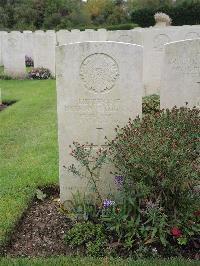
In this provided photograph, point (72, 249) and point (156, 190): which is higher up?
point (156, 190)

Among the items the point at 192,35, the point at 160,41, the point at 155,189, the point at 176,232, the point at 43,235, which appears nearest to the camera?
the point at 176,232

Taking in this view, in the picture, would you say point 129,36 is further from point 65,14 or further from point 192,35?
point 65,14

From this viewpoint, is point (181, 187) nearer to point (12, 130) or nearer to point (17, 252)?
point (17, 252)

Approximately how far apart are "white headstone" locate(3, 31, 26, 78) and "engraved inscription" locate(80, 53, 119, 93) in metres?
12.1

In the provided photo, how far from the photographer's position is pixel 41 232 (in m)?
4.66

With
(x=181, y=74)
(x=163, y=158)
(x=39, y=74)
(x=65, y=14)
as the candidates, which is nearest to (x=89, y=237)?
(x=163, y=158)

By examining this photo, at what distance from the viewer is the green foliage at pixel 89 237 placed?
426 cm

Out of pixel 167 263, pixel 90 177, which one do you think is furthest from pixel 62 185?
pixel 167 263

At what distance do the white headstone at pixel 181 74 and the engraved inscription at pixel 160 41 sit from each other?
6093 millimetres

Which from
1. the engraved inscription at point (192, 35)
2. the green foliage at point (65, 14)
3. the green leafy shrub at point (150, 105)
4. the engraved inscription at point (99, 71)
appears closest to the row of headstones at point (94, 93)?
the engraved inscription at point (99, 71)

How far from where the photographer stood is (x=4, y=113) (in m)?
10.1

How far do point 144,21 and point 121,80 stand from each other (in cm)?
3475

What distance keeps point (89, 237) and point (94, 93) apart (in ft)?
4.72

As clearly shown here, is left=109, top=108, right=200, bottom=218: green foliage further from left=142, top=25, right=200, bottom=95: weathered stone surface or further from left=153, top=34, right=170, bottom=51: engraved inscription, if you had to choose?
left=153, top=34, right=170, bottom=51: engraved inscription
